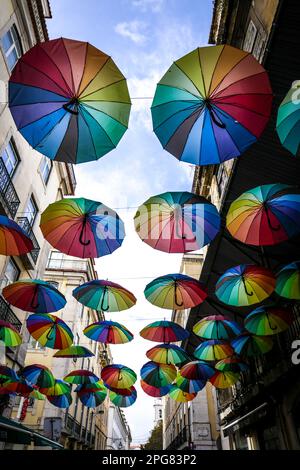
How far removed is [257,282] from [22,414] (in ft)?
55.6

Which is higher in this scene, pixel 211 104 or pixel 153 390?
pixel 211 104

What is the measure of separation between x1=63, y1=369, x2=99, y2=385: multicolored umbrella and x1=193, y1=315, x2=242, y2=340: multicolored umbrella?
22.1 ft

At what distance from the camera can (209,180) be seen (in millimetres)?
17312

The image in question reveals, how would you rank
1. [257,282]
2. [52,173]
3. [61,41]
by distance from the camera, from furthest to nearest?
[52,173], [257,282], [61,41]

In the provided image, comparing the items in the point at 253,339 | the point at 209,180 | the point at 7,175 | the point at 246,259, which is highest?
the point at 209,180

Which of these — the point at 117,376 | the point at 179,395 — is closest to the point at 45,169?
the point at 117,376

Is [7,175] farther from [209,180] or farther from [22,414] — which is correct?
[22,414]

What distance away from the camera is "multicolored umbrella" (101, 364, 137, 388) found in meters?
13.3

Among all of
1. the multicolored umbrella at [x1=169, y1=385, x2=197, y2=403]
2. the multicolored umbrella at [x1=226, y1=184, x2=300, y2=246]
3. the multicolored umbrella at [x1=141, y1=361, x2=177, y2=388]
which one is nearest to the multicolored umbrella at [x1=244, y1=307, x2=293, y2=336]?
the multicolored umbrella at [x1=226, y1=184, x2=300, y2=246]

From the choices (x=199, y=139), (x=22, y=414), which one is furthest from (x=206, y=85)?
(x=22, y=414)

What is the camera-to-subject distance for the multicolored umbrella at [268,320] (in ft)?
28.1

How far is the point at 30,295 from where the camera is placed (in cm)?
859

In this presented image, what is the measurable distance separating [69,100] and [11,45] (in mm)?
10553

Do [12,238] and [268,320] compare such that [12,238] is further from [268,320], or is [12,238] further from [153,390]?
[153,390]
